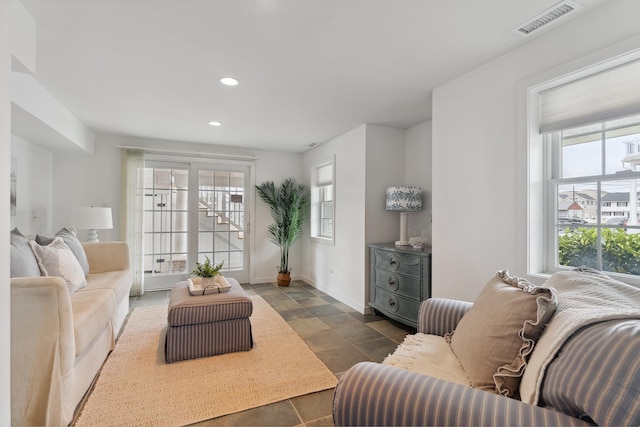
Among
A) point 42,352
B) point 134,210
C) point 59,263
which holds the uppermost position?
point 134,210

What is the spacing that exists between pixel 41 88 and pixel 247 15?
218cm

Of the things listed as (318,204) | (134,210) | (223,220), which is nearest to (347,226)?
(318,204)

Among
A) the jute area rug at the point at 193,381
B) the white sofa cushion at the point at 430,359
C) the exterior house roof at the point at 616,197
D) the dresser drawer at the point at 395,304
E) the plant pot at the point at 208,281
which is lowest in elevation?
the jute area rug at the point at 193,381

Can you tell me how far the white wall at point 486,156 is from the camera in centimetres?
176

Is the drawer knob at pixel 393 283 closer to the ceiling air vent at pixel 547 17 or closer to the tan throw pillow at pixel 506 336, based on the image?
the tan throw pillow at pixel 506 336

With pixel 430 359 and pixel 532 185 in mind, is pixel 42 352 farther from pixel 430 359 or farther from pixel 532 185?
pixel 532 185

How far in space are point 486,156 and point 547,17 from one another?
2.84 ft

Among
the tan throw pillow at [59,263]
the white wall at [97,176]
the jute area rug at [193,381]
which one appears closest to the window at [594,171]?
the jute area rug at [193,381]

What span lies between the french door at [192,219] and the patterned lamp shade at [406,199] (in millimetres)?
2735

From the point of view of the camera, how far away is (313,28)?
1860 millimetres

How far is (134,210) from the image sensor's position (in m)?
4.38

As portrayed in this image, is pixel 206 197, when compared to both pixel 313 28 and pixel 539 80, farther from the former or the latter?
pixel 539 80

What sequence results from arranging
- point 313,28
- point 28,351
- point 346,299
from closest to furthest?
point 28,351
point 313,28
point 346,299

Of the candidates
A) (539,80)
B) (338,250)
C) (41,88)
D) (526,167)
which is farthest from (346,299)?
(41,88)
